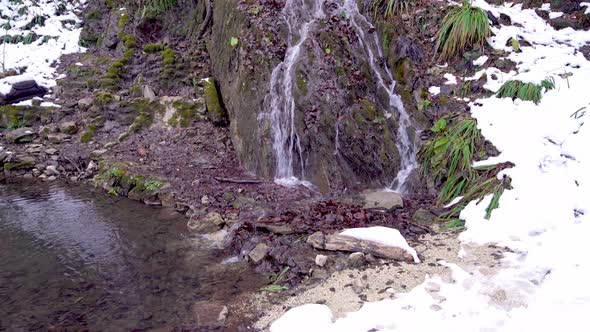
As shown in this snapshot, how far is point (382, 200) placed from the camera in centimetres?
600

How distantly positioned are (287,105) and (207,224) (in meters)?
2.42

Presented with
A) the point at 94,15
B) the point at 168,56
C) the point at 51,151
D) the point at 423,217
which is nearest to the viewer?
the point at 423,217

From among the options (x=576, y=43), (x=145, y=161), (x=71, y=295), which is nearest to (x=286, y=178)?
(x=145, y=161)

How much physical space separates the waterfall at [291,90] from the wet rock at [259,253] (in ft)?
6.39

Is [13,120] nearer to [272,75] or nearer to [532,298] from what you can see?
[272,75]

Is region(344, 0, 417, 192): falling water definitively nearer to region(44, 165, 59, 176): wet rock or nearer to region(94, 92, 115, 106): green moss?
region(94, 92, 115, 106): green moss

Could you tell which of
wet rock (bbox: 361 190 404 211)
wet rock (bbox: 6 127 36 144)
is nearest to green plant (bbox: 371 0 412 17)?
wet rock (bbox: 361 190 404 211)

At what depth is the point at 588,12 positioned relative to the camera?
6.96 metres

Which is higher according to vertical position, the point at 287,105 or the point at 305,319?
the point at 287,105

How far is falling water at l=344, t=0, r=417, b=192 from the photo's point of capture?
6.58 meters

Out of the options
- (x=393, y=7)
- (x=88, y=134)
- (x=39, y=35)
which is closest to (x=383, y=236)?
(x=393, y=7)

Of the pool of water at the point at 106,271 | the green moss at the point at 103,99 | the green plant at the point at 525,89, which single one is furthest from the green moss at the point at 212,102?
the green plant at the point at 525,89

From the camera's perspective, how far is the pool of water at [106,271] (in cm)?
407

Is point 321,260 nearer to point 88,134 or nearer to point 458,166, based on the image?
point 458,166
